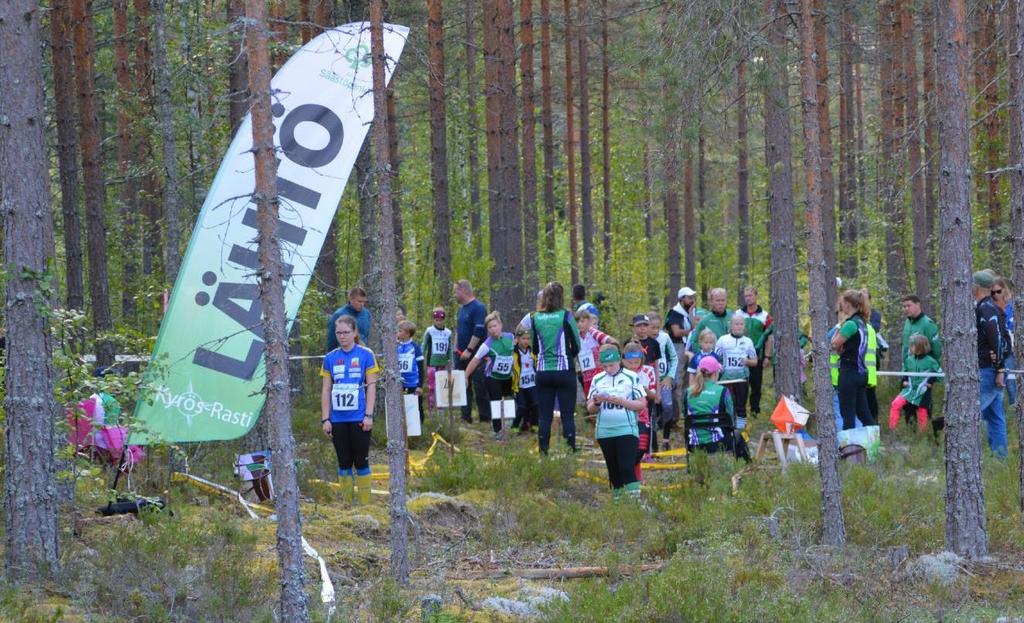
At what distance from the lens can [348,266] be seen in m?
22.0

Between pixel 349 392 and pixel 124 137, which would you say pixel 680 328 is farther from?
pixel 124 137

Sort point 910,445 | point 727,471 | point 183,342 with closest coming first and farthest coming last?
point 183,342
point 727,471
point 910,445

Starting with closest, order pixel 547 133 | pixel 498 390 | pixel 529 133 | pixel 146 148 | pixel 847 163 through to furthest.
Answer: pixel 498 390 < pixel 146 148 < pixel 529 133 < pixel 547 133 < pixel 847 163

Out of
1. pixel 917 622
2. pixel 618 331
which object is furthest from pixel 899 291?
pixel 917 622

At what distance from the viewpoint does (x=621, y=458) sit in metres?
11.1

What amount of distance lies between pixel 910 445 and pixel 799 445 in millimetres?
2862

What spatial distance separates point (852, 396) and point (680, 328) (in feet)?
12.8

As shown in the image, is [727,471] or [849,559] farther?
[727,471]

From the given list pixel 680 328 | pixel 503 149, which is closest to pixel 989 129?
pixel 680 328

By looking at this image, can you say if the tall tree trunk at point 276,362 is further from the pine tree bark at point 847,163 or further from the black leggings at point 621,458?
the pine tree bark at point 847,163

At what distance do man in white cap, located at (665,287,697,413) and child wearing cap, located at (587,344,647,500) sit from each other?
504 cm

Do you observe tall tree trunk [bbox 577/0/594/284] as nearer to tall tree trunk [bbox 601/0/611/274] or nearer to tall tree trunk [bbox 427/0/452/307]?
tall tree trunk [bbox 601/0/611/274]

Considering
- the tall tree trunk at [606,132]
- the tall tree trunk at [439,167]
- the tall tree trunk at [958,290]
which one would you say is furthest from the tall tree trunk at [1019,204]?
the tall tree trunk at [606,132]

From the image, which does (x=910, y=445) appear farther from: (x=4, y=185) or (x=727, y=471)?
(x=4, y=185)
